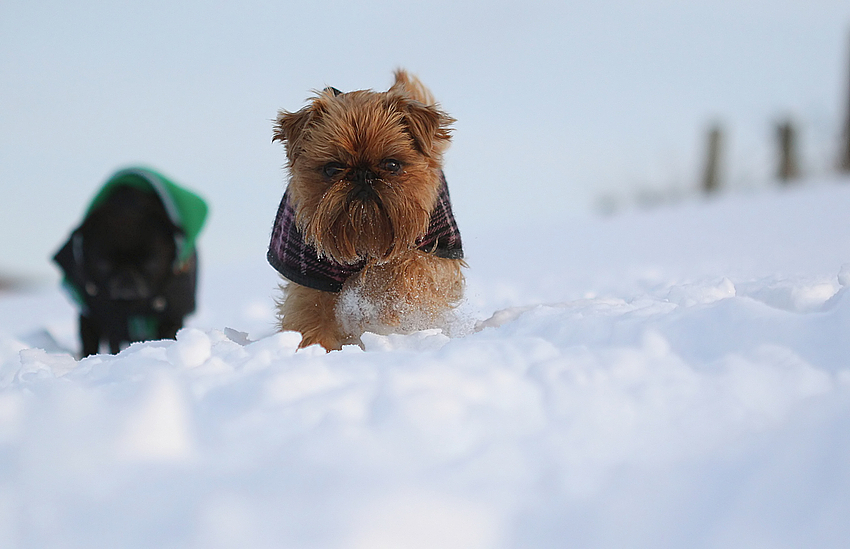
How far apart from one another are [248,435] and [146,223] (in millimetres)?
3574

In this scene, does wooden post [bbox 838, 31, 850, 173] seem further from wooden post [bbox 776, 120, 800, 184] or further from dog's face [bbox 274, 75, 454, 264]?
dog's face [bbox 274, 75, 454, 264]

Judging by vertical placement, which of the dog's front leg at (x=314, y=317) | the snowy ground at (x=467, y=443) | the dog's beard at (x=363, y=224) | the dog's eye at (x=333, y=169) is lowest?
the dog's front leg at (x=314, y=317)

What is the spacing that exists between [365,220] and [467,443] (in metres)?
1.79

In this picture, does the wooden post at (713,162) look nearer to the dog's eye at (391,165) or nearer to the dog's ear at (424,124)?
the dog's ear at (424,124)

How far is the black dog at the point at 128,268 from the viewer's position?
4812mm

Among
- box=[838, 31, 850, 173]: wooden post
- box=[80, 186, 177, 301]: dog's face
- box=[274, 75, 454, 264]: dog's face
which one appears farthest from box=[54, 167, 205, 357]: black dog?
Answer: box=[838, 31, 850, 173]: wooden post

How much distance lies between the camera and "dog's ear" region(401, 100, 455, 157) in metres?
3.37

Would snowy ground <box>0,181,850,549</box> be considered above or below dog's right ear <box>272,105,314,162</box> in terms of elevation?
below

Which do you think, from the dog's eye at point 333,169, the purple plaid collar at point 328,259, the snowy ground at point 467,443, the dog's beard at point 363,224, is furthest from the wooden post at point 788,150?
the snowy ground at point 467,443

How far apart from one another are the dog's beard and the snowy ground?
110 cm

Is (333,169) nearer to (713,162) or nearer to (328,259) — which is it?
(328,259)

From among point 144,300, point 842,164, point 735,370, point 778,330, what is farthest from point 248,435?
point 842,164

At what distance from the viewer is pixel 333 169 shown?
10.7 ft

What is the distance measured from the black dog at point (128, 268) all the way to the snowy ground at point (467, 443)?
8.33 feet
